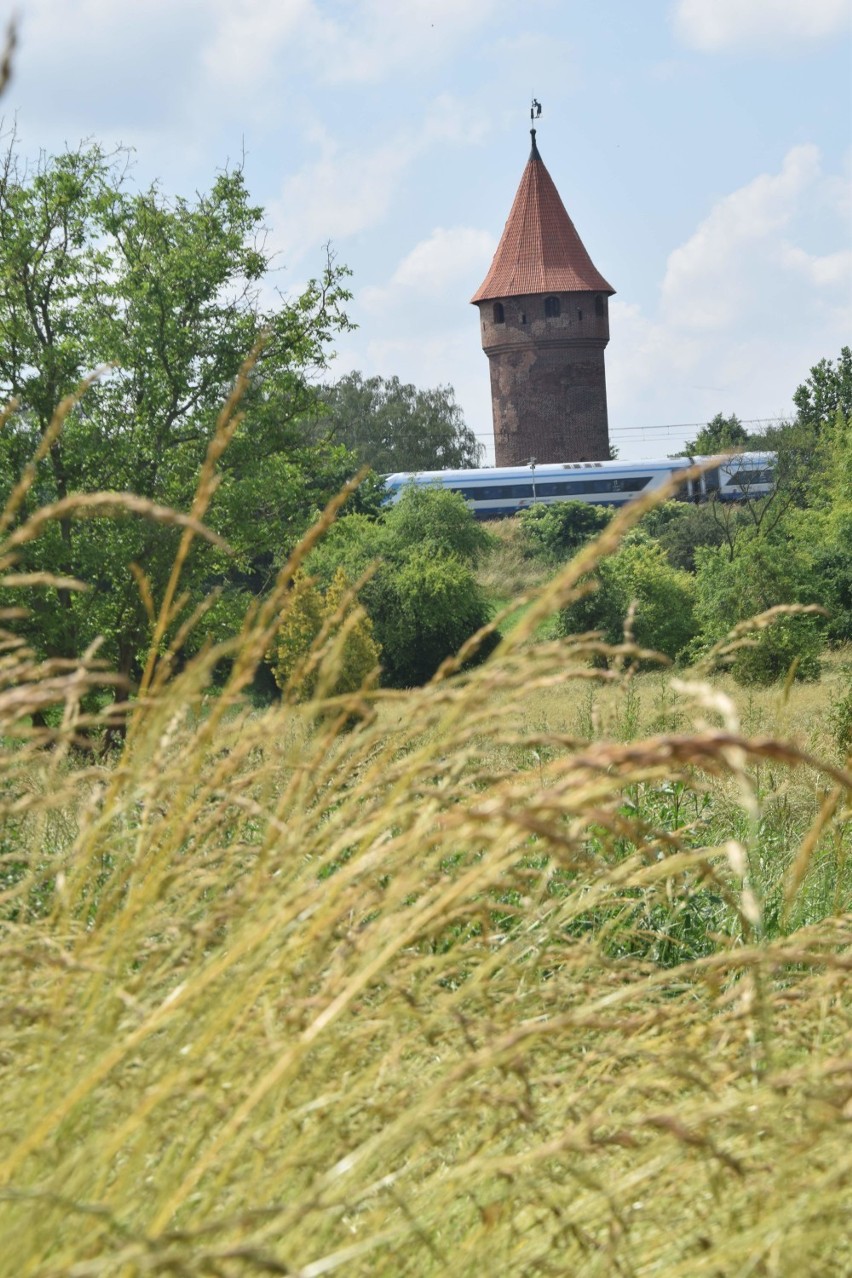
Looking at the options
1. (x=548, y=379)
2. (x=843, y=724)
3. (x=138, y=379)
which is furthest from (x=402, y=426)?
(x=843, y=724)

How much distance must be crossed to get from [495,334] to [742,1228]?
52.0 m

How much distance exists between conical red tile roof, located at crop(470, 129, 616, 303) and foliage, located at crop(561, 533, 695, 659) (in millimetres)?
19196

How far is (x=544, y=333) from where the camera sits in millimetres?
51000

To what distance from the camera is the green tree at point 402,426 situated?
6122 centimetres

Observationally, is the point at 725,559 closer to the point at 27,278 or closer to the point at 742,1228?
the point at 27,278

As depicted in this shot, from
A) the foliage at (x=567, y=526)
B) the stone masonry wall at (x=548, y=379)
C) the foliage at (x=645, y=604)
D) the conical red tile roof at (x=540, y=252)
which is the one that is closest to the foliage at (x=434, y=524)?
the foliage at (x=567, y=526)

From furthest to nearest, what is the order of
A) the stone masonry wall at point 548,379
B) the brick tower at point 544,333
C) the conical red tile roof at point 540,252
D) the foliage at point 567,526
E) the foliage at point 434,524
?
the stone masonry wall at point 548,379 < the brick tower at point 544,333 < the conical red tile roof at point 540,252 < the foliage at point 567,526 < the foliage at point 434,524

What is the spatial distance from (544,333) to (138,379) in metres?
34.7

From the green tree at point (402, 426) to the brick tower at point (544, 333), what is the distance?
8.85 meters

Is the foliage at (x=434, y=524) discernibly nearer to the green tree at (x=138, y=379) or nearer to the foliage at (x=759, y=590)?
the foliage at (x=759, y=590)

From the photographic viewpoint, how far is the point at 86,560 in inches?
637

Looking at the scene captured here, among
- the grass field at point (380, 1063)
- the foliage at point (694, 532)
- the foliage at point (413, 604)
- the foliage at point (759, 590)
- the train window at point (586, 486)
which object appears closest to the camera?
the grass field at point (380, 1063)

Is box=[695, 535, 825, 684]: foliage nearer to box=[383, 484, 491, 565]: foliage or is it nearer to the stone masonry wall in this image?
box=[383, 484, 491, 565]: foliage

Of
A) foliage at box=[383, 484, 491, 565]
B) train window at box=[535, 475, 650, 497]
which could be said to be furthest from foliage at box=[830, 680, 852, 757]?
train window at box=[535, 475, 650, 497]
